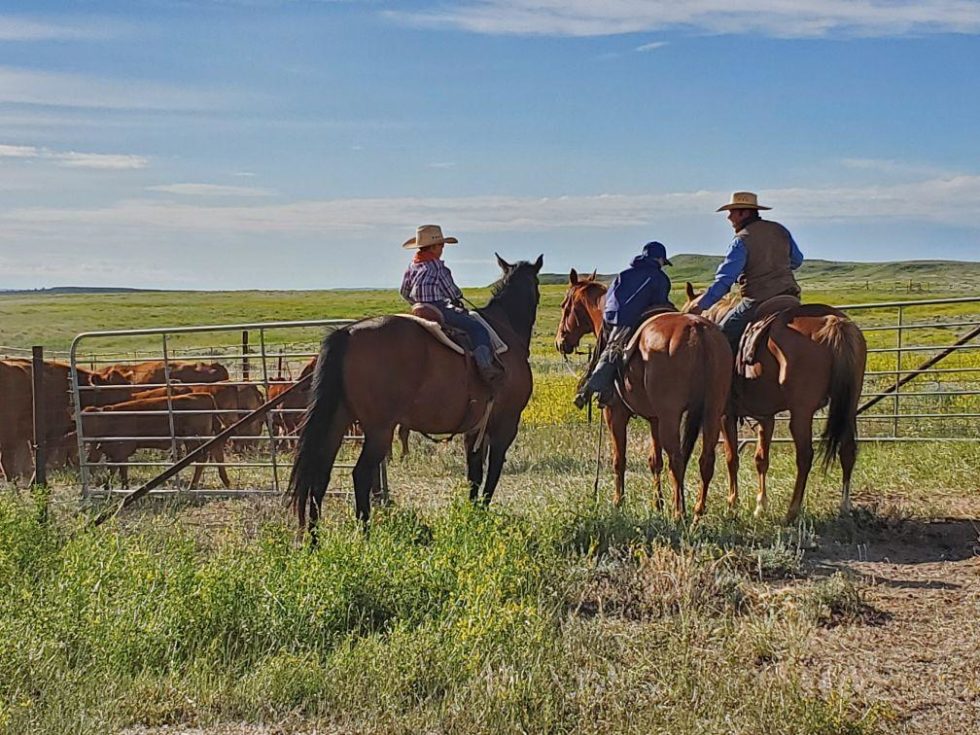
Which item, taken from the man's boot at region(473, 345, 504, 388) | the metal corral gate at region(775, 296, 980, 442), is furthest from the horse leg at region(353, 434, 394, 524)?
the metal corral gate at region(775, 296, 980, 442)

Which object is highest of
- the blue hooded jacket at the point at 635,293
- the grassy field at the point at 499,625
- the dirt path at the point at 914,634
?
the blue hooded jacket at the point at 635,293

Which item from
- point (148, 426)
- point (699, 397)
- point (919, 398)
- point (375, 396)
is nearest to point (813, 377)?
point (699, 397)

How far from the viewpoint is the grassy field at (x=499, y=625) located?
16.5 ft

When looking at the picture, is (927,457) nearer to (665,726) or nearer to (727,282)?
(727,282)

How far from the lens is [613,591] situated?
692 centimetres

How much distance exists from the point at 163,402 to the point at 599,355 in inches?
214

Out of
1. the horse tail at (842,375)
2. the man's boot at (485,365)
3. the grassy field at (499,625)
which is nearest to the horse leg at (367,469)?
the grassy field at (499,625)

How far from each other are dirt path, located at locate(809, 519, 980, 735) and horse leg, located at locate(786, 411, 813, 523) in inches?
27.1

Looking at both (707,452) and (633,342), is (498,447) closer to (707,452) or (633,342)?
(633,342)

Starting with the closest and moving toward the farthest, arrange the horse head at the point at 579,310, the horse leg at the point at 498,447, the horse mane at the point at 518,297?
the horse leg at the point at 498,447, the horse mane at the point at 518,297, the horse head at the point at 579,310

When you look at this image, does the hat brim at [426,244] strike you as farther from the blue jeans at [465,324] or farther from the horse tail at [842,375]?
the horse tail at [842,375]

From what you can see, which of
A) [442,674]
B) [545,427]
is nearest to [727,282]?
[442,674]

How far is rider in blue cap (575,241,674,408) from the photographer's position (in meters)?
9.96

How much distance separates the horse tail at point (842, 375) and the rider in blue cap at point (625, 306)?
170 centimetres
